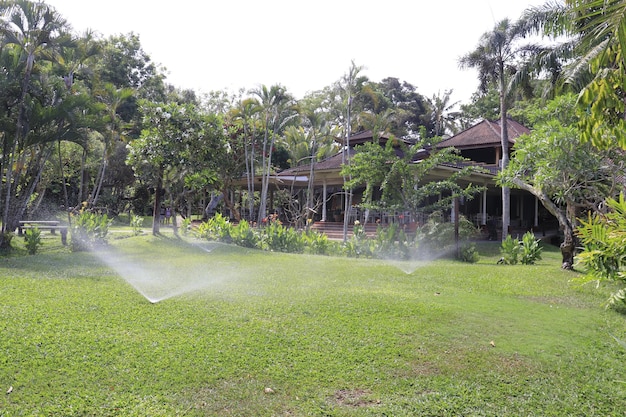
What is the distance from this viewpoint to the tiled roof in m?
26.4

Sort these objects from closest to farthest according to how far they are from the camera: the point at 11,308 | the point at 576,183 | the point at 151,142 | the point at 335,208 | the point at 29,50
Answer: the point at 11,308
the point at 576,183
the point at 29,50
the point at 151,142
the point at 335,208

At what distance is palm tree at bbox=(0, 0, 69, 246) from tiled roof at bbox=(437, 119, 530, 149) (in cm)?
2026

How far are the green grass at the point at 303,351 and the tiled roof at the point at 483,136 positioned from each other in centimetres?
1907

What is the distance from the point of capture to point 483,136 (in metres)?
27.3

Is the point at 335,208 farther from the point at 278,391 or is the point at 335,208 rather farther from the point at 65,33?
the point at 278,391

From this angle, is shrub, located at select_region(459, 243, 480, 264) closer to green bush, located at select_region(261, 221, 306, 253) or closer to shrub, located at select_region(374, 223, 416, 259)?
shrub, located at select_region(374, 223, 416, 259)

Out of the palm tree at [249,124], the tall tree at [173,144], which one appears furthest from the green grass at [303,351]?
the palm tree at [249,124]

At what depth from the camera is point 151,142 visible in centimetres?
1600

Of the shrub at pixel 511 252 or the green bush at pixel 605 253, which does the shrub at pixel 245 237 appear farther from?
the green bush at pixel 605 253

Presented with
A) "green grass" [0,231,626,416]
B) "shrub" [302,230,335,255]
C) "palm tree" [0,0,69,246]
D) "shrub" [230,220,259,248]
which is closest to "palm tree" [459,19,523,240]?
"shrub" [302,230,335,255]

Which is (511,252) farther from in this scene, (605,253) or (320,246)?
(605,253)

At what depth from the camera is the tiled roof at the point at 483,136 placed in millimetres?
26375

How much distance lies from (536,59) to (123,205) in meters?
29.0


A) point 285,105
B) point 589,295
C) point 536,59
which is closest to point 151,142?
point 285,105
